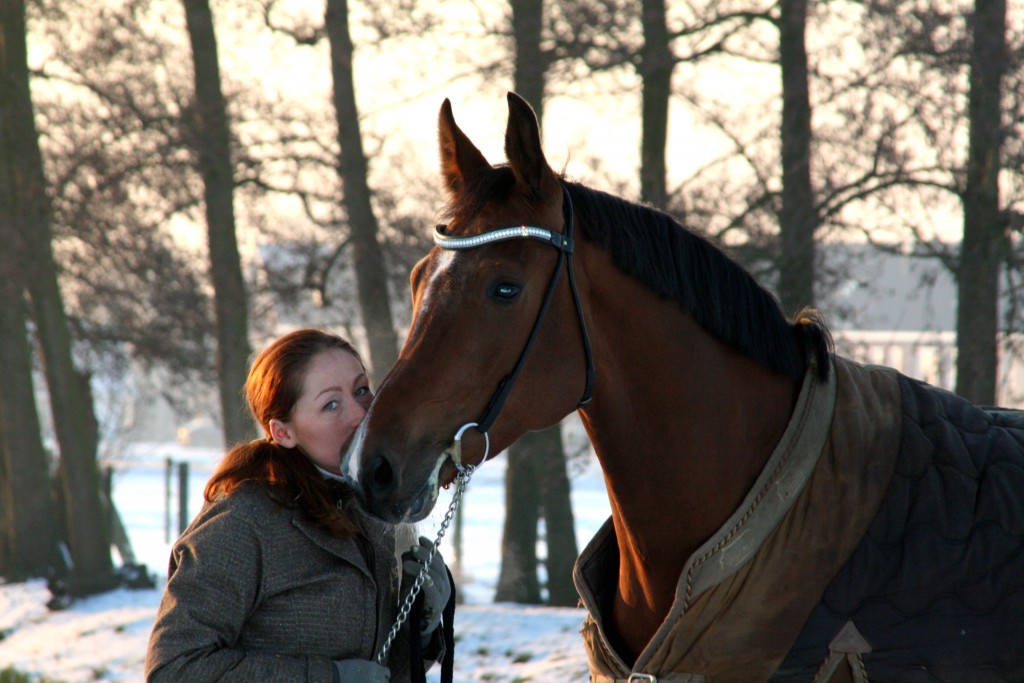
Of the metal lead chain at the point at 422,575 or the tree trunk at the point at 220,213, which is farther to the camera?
the tree trunk at the point at 220,213

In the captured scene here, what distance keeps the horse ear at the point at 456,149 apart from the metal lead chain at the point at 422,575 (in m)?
0.75

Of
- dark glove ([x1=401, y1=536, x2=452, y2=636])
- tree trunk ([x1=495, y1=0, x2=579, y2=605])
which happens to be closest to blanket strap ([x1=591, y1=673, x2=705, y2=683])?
dark glove ([x1=401, y1=536, x2=452, y2=636])

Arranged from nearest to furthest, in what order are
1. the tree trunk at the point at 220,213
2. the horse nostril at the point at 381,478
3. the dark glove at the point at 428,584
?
the horse nostril at the point at 381,478 < the dark glove at the point at 428,584 < the tree trunk at the point at 220,213

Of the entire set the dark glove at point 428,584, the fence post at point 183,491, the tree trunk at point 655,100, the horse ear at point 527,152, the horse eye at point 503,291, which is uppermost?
the tree trunk at point 655,100

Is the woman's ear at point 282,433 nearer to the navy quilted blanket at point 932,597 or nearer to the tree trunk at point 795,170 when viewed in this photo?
the navy quilted blanket at point 932,597

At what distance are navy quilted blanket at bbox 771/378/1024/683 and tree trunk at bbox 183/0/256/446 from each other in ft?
26.9

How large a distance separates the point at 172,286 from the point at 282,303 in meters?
1.30

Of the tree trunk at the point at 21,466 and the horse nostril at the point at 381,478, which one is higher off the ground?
the horse nostril at the point at 381,478

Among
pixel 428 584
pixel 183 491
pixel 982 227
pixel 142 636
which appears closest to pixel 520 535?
pixel 142 636

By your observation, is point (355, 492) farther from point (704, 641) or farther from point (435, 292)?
point (704, 641)

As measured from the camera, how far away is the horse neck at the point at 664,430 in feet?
7.92

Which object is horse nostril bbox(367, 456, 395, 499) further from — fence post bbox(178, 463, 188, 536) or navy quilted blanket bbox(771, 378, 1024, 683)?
fence post bbox(178, 463, 188, 536)

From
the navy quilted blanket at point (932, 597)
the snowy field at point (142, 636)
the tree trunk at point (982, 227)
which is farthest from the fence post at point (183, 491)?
the navy quilted blanket at point (932, 597)

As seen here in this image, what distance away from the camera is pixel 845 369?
2.56 meters
